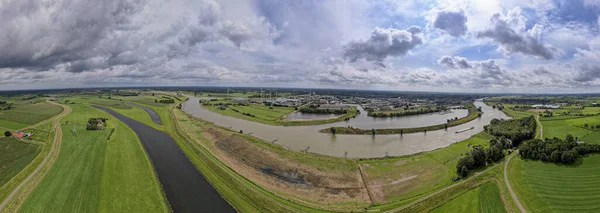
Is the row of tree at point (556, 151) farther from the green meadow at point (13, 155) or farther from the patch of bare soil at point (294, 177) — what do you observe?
the green meadow at point (13, 155)

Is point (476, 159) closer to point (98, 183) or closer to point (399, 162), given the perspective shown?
point (399, 162)

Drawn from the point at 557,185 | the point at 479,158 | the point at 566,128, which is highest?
the point at 566,128

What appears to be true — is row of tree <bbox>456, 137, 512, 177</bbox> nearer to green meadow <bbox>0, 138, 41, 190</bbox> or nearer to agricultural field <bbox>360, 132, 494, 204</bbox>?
agricultural field <bbox>360, 132, 494, 204</bbox>

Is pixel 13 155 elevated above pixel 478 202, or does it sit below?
above

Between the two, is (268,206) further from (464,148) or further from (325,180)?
(464,148)

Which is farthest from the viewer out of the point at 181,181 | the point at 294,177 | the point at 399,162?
the point at 399,162

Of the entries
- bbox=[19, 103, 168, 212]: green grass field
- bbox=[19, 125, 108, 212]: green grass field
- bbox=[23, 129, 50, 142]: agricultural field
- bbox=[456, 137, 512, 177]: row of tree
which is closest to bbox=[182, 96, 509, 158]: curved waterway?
bbox=[456, 137, 512, 177]: row of tree

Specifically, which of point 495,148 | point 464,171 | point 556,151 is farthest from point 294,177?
point 556,151

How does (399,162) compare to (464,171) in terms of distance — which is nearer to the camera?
(464,171)

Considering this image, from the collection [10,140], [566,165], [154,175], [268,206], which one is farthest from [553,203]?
[10,140]
